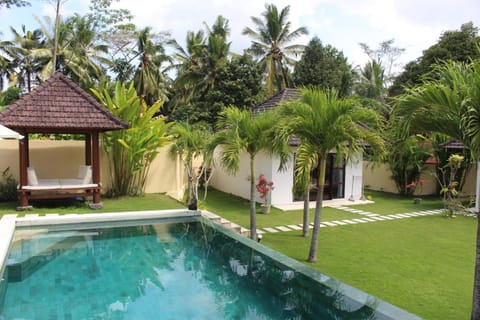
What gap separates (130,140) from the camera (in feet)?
41.9

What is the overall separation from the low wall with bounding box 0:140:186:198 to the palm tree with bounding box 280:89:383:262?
29.0 ft

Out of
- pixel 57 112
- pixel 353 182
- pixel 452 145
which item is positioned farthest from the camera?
pixel 353 182

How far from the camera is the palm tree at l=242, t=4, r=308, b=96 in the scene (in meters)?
28.2

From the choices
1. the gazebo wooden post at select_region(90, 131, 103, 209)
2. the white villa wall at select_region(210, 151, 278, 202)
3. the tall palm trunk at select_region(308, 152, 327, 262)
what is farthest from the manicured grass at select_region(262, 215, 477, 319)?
the gazebo wooden post at select_region(90, 131, 103, 209)

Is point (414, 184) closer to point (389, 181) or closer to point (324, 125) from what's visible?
point (389, 181)

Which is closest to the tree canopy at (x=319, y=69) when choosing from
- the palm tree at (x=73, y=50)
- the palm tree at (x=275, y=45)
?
the palm tree at (x=275, y=45)

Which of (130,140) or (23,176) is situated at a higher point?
(130,140)

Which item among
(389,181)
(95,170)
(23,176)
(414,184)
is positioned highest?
(95,170)

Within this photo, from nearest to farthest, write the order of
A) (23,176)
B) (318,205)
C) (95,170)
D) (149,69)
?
1. (318,205)
2. (23,176)
3. (95,170)
4. (149,69)

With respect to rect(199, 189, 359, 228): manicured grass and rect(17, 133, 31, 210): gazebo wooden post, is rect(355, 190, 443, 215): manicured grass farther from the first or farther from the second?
rect(17, 133, 31, 210): gazebo wooden post

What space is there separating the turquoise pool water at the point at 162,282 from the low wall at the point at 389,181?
11.8 metres

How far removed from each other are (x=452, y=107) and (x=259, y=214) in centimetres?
868

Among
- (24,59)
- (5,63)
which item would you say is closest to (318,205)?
(24,59)

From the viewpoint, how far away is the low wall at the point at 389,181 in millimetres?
17406
